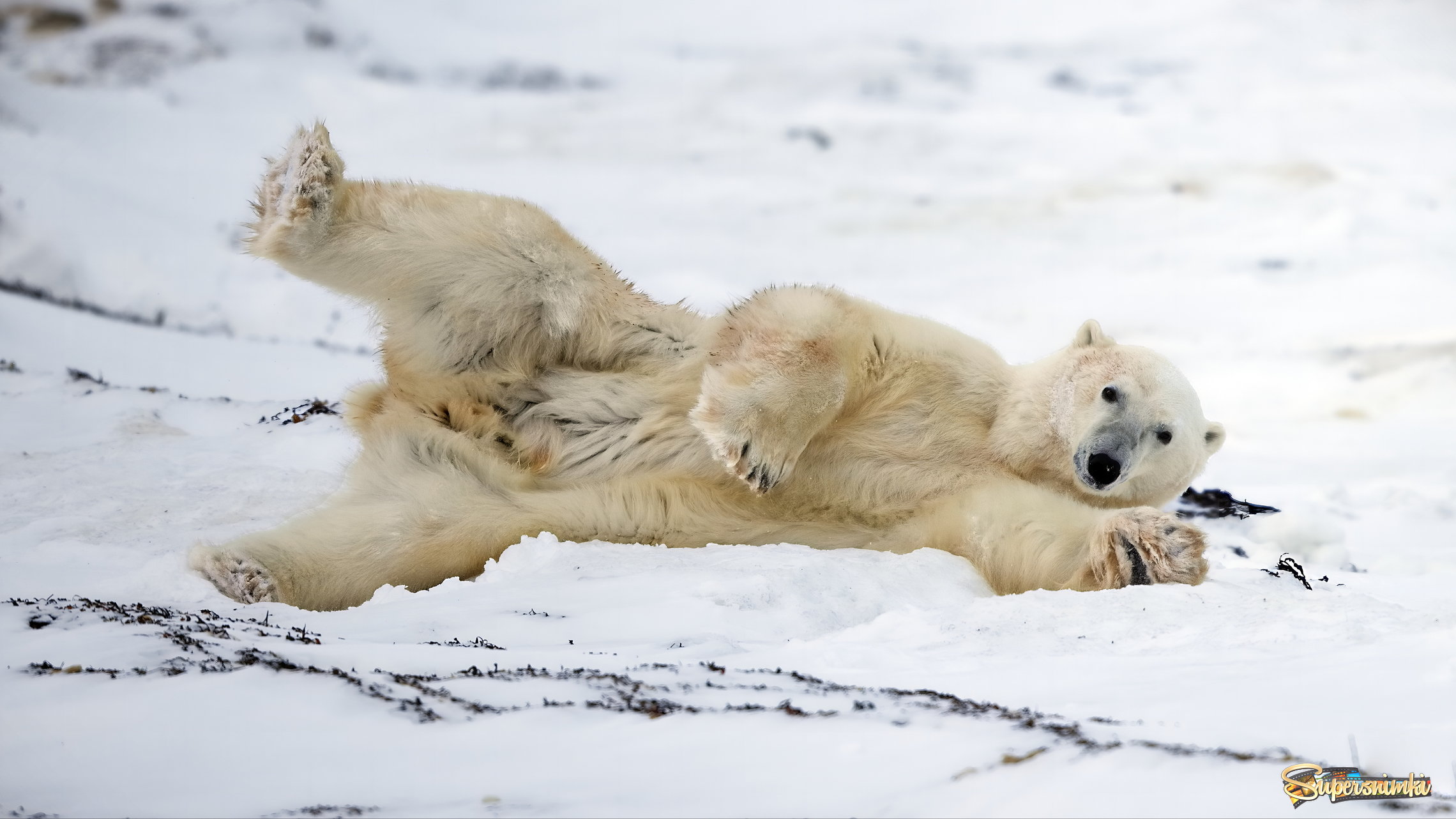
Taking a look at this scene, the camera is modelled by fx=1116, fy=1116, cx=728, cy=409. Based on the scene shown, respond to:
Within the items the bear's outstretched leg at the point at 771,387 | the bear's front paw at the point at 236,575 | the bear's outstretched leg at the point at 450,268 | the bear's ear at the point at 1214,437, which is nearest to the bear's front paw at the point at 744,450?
the bear's outstretched leg at the point at 771,387

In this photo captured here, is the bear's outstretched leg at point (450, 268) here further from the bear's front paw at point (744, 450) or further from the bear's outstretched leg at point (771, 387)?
the bear's front paw at point (744, 450)

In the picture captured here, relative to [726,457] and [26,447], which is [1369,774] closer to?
[726,457]

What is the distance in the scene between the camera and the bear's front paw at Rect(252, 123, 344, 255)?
323 centimetres

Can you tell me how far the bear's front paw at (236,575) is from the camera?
282 cm

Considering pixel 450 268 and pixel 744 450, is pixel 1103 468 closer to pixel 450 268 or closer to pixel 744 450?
pixel 744 450

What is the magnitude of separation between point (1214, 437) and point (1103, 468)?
70 centimetres

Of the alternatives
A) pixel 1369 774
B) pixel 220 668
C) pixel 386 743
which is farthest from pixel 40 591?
pixel 1369 774

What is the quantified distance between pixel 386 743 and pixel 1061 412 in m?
2.54

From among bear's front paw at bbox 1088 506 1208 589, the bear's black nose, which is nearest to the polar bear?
the bear's black nose

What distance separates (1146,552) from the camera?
9.50 feet

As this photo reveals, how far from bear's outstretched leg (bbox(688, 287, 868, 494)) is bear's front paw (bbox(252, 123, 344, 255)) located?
4.05 ft

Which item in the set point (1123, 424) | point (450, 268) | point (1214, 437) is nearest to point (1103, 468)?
point (1123, 424)

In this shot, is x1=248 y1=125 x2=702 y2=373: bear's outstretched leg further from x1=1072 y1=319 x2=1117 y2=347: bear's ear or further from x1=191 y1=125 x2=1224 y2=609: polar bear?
x1=1072 y1=319 x2=1117 y2=347: bear's ear

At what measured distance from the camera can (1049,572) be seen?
3094 millimetres
